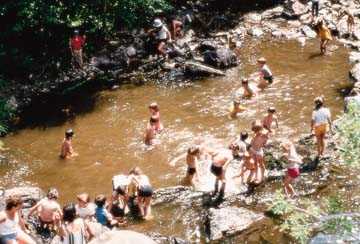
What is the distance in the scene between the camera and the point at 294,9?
28.8 m

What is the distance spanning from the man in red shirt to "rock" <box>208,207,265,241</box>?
1229 cm

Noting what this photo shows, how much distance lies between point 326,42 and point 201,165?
1136 centimetres

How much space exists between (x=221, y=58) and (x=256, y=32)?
477 cm

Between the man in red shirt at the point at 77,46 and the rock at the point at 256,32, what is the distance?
846cm

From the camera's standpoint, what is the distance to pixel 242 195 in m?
14.7

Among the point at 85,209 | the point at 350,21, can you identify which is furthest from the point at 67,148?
the point at 350,21

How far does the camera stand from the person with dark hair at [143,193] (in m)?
14.1

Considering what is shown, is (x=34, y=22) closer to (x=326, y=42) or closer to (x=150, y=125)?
(x=150, y=125)

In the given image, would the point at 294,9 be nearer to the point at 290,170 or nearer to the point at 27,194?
the point at 290,170

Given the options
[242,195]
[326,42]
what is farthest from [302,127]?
[326,42]

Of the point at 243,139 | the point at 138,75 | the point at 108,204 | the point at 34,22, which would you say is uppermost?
the point at 34,22

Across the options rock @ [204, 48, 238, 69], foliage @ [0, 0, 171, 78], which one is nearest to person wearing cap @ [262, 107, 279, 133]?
rock @ [204, 48, 238, 69]

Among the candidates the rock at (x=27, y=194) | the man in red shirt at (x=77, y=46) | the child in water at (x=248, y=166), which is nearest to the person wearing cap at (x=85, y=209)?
the rock at (x=27, y=194)

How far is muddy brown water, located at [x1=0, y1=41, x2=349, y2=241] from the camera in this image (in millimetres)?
16578
